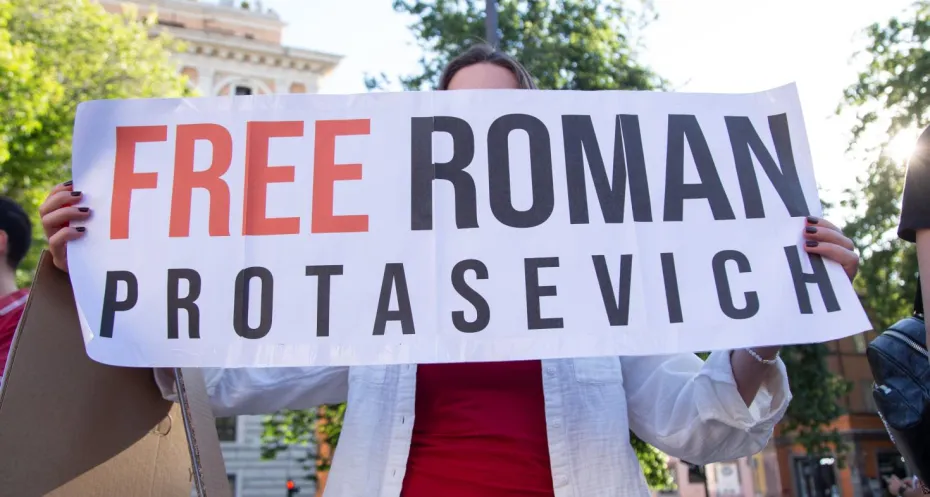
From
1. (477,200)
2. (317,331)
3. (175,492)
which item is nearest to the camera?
(317,331)

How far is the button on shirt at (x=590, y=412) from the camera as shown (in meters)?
1.97

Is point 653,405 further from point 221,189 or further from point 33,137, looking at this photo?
point 33,137

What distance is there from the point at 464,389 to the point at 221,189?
2.56 feet

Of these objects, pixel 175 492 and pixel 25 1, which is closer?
pixel 175 492

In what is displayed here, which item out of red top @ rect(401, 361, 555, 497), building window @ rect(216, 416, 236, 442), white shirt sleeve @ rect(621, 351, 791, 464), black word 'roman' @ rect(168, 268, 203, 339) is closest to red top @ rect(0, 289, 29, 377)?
black word 'roman' @ rect(168, 268, 203, 339)

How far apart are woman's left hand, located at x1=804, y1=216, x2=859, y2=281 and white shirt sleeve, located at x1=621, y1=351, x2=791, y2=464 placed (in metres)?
0.28

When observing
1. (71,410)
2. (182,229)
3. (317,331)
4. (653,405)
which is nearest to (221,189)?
(182,229)

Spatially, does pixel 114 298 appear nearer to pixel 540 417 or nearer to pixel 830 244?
pixel 540 417

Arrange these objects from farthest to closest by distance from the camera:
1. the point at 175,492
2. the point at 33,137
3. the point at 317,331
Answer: the point at 33,137
the point at 175,492
the point at 317,331

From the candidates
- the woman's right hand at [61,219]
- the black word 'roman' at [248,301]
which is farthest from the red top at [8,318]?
the black word 'roman' at [248,301]

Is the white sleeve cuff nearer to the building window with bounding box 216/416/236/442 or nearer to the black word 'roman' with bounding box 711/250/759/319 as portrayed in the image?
the black word 'roman' with bounding box 711/250/759/319

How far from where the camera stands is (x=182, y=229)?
2051 millimetres

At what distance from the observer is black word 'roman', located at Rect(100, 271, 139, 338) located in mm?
1964

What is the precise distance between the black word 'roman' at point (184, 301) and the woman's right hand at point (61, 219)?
10.3 inches
